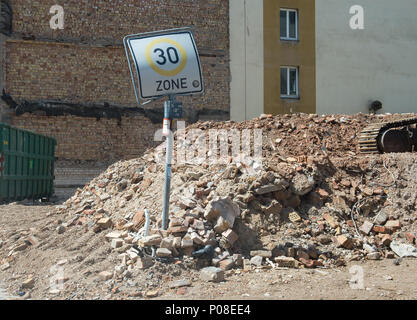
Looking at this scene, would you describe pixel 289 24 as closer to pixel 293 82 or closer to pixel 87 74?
pixel 293 82

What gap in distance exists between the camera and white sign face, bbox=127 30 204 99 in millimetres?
5605

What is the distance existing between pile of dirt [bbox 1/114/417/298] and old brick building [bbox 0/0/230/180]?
34.5 ft

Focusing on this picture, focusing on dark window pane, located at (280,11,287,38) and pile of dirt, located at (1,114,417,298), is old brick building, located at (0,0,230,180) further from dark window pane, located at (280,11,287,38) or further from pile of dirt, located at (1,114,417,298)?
pile of dirt, located at (1,114,417,298)

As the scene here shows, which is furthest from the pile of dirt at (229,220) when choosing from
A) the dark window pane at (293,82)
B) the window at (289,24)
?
the window at (289,24)

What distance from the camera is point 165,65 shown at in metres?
5.63

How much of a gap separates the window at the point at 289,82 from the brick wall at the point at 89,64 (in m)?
3.14

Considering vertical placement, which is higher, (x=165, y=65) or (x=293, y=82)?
(x=293, y=82)

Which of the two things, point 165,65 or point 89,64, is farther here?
point 89,64

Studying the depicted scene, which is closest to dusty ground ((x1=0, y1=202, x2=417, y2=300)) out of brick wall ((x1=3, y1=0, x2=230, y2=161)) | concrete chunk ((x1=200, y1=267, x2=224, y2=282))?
concrete chunk ((x1=200, y1=267, x2=224, y2=282))

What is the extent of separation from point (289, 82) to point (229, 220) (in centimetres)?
1618

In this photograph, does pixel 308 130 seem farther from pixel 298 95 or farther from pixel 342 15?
pixel 342 15

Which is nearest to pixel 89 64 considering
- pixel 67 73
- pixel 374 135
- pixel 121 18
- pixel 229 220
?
pixel 67 73

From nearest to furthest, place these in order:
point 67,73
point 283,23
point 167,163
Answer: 1. point 167,163
2. point 67,73
3. point 283,23
